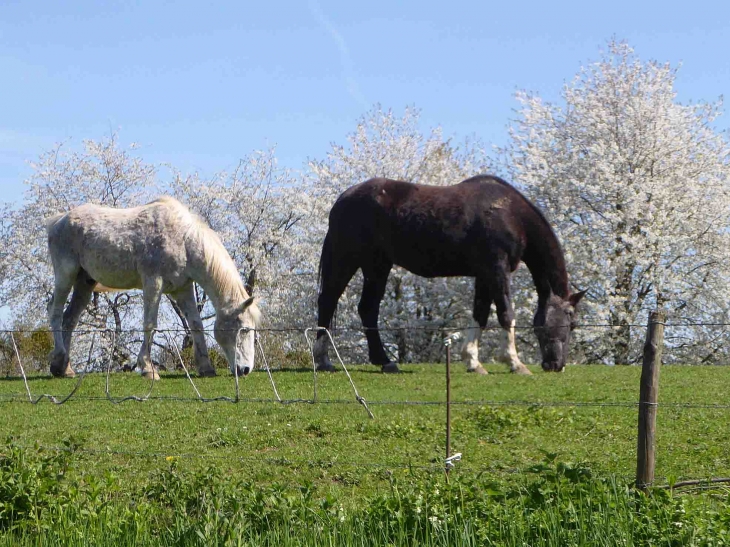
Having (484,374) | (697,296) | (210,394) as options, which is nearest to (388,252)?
(484,374)

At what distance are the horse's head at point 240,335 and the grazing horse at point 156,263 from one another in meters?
0.02

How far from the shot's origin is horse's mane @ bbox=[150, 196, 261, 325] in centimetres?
Result: 1521

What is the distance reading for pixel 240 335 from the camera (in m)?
14.6

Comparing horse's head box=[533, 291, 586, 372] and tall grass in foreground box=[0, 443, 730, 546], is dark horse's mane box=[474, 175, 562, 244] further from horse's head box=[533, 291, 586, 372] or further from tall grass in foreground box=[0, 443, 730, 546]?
tall grass in foreground box=[0, 443, 730, 546]

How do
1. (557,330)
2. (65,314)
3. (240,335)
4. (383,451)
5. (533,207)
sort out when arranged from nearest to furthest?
(383,451)
(240,335)
(557,330)
(533,207)
(65,314)

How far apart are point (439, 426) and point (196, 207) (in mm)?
27507

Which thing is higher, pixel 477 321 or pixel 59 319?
pixel 477 321

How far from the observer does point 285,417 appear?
10531 mm

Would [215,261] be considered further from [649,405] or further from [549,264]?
[649,405]

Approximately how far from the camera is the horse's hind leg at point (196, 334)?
51.1ft

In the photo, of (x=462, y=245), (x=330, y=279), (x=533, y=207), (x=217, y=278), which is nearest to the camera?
(x=217, y=278)

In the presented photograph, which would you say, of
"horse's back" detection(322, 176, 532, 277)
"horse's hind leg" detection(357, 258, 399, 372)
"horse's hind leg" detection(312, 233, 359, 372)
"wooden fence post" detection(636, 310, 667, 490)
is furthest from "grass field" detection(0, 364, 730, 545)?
"horse's back" detection(322, 176, 532, 277)

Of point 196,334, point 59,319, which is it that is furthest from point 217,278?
point 59,319

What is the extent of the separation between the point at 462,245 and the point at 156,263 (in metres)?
5.06
